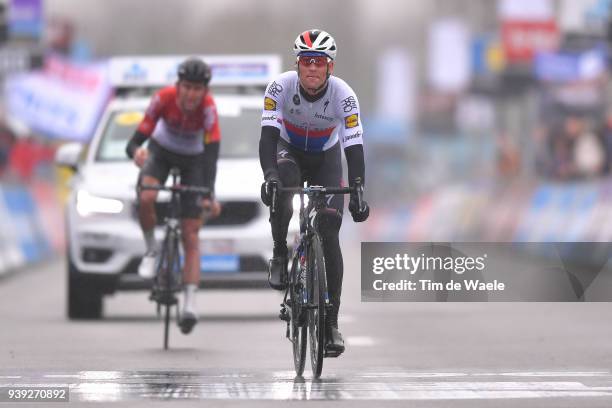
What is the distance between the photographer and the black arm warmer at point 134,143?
14.6m

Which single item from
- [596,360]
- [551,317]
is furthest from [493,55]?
[596,360]

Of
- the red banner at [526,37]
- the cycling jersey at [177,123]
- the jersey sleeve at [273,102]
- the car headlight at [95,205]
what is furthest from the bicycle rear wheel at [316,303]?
the red banner at [526,37]

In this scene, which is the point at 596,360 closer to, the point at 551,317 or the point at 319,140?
the point at 319,140

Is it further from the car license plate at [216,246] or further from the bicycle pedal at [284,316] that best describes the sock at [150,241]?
the bicycle pedal at [284,316]

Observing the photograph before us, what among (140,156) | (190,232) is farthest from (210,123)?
(190,232)

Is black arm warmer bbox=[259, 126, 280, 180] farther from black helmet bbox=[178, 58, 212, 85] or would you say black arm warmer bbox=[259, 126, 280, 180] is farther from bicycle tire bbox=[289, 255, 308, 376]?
black helmet bbox=[178, 58, 212, 85]

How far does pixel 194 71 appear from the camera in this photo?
46.9ft

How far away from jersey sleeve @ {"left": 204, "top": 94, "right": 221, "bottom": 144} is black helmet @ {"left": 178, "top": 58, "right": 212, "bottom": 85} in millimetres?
219

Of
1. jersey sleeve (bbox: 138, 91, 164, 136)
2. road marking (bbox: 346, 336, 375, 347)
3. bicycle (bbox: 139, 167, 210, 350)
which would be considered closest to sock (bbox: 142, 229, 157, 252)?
bicycle (bbox: 139, 167, 210, 350)

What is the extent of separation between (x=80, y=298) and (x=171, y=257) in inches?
112

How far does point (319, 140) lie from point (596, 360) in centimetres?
236

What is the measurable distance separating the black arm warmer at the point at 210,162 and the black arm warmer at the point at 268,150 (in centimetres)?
291

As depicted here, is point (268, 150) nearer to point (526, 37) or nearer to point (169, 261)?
point (169, 261)

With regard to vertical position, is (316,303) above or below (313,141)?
below
